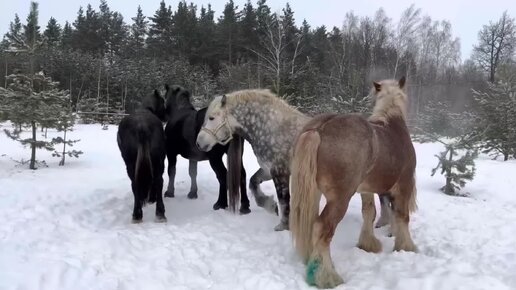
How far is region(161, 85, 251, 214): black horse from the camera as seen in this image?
5582 millimetres

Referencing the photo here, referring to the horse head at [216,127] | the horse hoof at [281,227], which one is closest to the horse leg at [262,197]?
the horse hoof at [281,227]

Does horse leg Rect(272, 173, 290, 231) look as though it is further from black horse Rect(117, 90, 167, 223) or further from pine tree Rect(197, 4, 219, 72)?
pine tree Rect(197, 4, 219, 72)

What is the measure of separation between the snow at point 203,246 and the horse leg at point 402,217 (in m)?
0.15

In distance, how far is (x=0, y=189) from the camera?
5.91 m

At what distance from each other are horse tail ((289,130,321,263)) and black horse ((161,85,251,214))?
6.25 ft

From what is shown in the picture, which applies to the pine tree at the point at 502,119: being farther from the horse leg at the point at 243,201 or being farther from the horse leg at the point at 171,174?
the horse leg at the point at 171,174

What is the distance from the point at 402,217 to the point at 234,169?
7.23 ft

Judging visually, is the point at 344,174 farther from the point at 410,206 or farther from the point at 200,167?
the point at 200,167

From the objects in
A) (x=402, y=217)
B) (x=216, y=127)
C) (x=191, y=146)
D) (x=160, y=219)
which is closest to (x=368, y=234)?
(x=402, y=217)

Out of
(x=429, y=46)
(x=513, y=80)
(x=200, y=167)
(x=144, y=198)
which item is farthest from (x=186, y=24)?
(x=144, y=198)

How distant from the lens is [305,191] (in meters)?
3.44

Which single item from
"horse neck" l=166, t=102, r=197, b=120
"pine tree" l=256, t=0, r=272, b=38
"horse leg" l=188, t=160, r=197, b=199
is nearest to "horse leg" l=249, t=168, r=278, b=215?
"horse leg" l=188, t=160, r=197, b=199

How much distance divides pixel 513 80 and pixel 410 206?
43.1 ft

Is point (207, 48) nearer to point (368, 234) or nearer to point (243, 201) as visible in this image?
point (243, 201)
